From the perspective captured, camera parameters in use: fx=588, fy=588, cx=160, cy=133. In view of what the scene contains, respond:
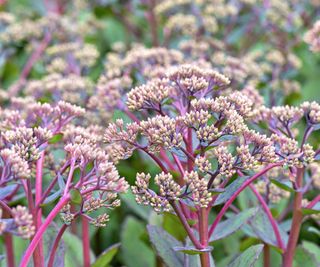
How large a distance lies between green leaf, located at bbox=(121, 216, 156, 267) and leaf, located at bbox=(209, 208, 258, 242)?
47cm

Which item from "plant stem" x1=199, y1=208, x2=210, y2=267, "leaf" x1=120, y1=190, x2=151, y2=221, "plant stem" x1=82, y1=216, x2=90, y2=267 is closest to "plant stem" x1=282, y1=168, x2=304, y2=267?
"plant stem" x1=199, y1=208, x2=210, y2=267

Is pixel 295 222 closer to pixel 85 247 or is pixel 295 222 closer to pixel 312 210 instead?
pixel 312 210

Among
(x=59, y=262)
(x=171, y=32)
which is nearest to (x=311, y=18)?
(x=171, y=32)

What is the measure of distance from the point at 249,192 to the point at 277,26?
1013 mm

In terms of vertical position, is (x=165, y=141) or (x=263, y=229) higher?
(x=165, y=141)

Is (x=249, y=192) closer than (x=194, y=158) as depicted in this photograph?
No

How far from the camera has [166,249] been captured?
120 cm

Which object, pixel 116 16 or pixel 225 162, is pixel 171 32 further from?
pixel 225 162

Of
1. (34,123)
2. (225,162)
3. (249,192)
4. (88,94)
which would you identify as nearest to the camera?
Answer: (225,162)

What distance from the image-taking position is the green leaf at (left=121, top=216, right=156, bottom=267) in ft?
5.46

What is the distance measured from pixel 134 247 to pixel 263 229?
511 mm

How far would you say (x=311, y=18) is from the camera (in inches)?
97.7

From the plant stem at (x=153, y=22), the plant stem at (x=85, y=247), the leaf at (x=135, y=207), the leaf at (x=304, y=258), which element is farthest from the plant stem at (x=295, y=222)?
the plant stem at (x=153, y=22)

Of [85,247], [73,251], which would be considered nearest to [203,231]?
[85,247]
